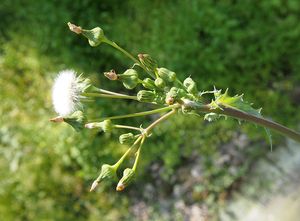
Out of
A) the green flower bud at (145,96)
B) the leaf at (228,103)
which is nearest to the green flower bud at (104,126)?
the green flower bud at (145,96)

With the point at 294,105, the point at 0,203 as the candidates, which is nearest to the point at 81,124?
the point at 294,105

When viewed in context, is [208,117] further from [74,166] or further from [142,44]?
[74,166]

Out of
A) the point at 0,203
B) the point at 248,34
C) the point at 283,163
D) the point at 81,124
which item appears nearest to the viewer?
the point at 81,124

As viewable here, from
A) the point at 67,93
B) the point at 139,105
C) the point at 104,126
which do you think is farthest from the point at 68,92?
the point at 139,105

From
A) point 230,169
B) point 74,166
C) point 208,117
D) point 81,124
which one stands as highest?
point 208,117

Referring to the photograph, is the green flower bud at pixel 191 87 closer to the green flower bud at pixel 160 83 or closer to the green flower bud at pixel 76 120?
the green flower bud at pixel 160 83

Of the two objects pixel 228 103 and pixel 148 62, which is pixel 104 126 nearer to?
pixel 148 62
